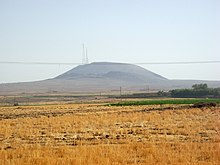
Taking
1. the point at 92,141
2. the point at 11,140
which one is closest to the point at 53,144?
the point at 92,141

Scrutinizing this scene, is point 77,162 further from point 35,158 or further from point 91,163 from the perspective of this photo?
point 35,158

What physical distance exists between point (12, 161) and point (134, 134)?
1027cm

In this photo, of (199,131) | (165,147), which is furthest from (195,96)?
(165,147)

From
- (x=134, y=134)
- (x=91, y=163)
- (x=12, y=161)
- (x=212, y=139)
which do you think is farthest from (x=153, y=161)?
(x=134, y=134)

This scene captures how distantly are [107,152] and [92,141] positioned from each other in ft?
15.4

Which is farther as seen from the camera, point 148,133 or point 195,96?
point 195,96

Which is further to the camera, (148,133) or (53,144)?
(148,133)

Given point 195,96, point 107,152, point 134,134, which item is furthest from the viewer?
point 195,96

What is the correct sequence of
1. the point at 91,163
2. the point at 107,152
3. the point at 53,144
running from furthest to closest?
the point at 53,144 → the point at 107,152 → the point at 91,163

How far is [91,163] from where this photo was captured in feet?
43.8

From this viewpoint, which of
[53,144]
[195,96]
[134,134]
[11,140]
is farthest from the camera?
[195,96]

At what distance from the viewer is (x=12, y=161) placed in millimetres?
14234

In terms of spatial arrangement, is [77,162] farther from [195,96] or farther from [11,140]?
[195,96]

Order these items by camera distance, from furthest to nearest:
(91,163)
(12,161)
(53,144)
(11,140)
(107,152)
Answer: (11,140)
(53,144)
(107,152)
(12,161)
(91,163)
